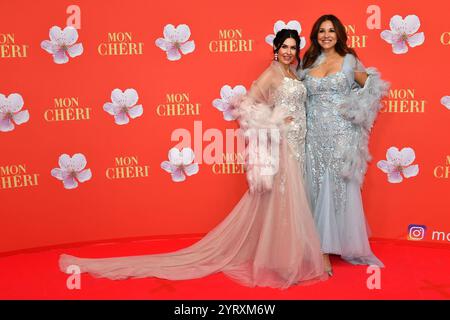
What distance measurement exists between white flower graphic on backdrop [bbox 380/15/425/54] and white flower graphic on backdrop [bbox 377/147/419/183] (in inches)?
33.5

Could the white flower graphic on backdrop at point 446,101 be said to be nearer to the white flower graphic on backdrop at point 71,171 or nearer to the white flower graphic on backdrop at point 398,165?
the white flower graphic on backdrop at point 398,165

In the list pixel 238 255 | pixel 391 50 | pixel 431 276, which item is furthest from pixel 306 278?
pixel 391 50

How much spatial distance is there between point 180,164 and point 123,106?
709 mm

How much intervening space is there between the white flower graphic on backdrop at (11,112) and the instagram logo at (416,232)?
344 centimetres

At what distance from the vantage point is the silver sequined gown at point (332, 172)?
329 centimetres

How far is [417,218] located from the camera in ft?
12.8

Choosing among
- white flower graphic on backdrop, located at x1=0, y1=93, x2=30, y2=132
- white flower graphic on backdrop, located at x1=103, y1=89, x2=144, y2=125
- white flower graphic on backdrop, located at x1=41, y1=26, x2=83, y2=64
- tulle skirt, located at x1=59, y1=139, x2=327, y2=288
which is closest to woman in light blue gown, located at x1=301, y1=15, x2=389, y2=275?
tulle skirt, located at x1=59, y1=139, x2=327, y2=288

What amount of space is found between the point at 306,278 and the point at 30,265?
2.15m

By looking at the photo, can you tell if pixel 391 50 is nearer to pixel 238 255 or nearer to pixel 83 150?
pixel 238 255

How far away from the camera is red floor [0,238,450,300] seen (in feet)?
9.50

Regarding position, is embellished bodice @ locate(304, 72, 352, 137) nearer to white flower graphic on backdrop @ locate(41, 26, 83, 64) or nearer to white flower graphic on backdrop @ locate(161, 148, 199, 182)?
white flower graphic on backdrop @ locate(161, 148, 199, 182)

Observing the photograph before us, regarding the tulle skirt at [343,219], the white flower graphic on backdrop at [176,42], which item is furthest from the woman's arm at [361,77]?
the white flower graphic on backdrop at [176,42]

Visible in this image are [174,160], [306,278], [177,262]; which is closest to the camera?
[306,278]

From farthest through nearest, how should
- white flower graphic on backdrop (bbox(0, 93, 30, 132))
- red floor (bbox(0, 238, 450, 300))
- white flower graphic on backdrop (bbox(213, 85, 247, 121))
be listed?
white flower graphic on backdrop (bbox(213, 85, 247, 121)), white flower graphic on backdrop (bbox(0, 93, 30, 132)), red floor (bbox(0, 238, 450, 300))
